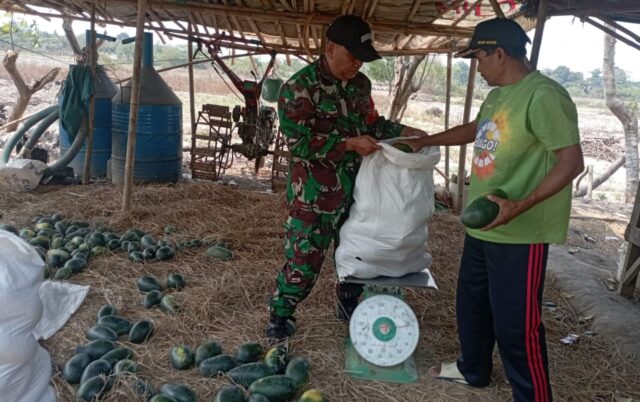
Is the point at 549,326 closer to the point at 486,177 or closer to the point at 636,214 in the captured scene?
the point at 636,214

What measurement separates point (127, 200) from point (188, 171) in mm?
3666

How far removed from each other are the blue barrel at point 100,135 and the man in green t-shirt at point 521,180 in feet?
19.1

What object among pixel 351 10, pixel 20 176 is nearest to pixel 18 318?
pixel 351 10

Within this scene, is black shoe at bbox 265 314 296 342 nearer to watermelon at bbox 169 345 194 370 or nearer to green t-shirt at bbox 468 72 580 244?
watermelon at bbox 169 345 194 370

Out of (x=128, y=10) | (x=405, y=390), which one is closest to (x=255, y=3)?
(x=128, y=10)

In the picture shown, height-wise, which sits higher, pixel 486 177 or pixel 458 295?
pixel 486 177

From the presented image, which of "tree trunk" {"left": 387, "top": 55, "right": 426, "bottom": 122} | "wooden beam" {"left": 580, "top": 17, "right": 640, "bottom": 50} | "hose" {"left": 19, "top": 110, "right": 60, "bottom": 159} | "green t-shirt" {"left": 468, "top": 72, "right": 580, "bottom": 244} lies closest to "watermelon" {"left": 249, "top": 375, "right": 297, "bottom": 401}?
"green t-shirt" {"left": 468, "top": 72, "right": 580, "bottom": 244}

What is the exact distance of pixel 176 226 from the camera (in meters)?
4.88

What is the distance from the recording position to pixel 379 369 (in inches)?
96.2

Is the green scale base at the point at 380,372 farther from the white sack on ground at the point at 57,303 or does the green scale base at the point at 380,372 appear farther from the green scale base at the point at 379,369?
the white sack on ground at the point at 57,303

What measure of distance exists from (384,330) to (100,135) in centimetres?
579

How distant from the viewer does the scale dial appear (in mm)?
2334

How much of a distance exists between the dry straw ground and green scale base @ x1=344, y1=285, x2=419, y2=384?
4cm

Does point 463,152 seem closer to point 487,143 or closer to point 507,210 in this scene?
point 487,143
